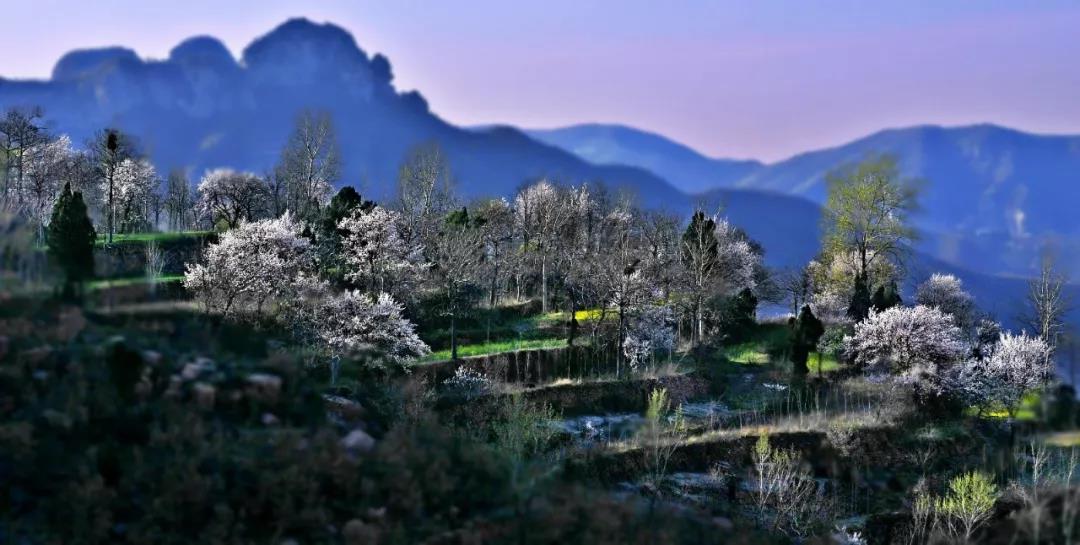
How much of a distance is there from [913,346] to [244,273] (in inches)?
1061

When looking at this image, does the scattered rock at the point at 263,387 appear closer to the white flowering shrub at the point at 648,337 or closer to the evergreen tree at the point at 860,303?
the white flowering shrub at the point at 648,337

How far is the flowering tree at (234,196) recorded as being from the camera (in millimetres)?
52406

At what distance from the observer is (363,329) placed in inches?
1324

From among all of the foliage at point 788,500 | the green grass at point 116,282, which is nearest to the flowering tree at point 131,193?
the green grass at point 116,282

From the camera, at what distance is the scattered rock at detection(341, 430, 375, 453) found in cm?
1324

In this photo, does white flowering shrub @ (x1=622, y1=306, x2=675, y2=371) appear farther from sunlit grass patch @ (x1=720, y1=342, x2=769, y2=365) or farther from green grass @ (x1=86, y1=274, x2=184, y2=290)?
green grass @ (x1=86, y1=274, x2=184, y2=290)

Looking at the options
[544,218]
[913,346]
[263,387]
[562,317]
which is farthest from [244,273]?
[913,346]

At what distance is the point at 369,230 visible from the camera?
42.5 m

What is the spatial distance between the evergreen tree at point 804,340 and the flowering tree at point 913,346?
232 centimetres

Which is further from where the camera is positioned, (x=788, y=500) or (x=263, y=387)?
(x=788, y=500)

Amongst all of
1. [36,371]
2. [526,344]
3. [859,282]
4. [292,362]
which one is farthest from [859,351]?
[36,371]

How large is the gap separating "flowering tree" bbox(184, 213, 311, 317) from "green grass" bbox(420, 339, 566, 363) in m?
6.51

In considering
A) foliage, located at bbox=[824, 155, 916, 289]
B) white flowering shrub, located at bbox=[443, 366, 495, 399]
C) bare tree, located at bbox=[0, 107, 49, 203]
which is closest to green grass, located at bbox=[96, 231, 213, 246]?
bare tree, located at bbox=[0, 107, 49, 203]

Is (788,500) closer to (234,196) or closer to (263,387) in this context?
(263,387)
